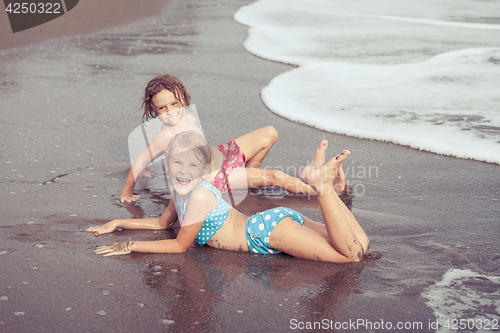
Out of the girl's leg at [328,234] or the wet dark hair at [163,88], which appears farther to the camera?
the wet dark hair at [163,88]

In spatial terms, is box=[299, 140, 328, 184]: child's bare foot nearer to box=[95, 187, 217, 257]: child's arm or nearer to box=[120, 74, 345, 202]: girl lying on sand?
box=[95, 187, 217, 257]: child's arm

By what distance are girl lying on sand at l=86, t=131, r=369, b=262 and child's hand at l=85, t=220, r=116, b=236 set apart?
24cm

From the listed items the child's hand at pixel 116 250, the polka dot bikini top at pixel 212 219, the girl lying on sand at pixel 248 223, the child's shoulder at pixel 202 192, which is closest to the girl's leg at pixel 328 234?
the girl lying on sand at pixel 248 223

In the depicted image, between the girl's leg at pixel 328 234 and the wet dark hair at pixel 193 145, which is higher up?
the wet dark hair at pixel 193 145

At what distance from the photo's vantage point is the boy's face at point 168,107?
3740 millimetres

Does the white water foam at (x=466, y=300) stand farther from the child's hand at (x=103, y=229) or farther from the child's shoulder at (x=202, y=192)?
the child's hand at (x=103, y=229)

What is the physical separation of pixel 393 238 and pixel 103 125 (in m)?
3.58

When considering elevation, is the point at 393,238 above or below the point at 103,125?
below

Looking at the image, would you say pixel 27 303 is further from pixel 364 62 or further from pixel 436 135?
pixel 364 62

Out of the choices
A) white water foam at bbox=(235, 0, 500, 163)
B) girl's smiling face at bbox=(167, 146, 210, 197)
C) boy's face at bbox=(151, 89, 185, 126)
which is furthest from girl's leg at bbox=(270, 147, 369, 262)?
white water foam at bbox=(235, 0, 500, 163)

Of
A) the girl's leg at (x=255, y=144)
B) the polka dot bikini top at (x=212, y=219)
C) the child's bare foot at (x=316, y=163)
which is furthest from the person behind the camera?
the girl's leg at (x=255, y=144)

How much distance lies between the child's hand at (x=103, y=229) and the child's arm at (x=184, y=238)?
26 centimetres

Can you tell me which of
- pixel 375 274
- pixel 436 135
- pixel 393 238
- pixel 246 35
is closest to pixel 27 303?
pixel 375 274

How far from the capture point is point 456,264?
9.37 feet
